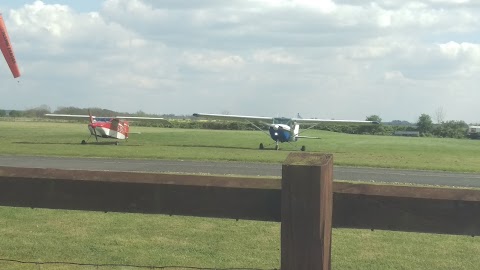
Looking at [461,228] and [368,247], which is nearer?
[461,228]

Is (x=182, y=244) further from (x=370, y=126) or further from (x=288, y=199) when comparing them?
(x=370, y=126)

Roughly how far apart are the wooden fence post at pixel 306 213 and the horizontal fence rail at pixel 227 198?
0.58 feet

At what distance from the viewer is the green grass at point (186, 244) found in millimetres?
5684

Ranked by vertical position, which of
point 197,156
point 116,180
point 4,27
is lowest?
point 197,156

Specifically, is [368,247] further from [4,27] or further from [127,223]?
[4,27]

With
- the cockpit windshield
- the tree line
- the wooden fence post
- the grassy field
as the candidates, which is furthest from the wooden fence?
the tree line

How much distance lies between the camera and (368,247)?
21.5 ft

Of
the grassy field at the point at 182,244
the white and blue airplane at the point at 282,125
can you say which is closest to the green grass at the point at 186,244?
the grassy field at the point at 182,244

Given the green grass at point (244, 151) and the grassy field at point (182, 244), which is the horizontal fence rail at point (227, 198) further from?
the green grass at point (244, 151)

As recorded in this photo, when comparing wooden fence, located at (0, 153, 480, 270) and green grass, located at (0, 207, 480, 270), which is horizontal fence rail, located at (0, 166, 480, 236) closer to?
wooden fence, located at (0, 153, 480, 270)

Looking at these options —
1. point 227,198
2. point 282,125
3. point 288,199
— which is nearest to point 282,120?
point 282,125

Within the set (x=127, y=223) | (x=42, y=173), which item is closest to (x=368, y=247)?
(x=127, y=223)

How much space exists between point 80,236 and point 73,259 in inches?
45.5

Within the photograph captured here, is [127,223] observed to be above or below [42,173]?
below
